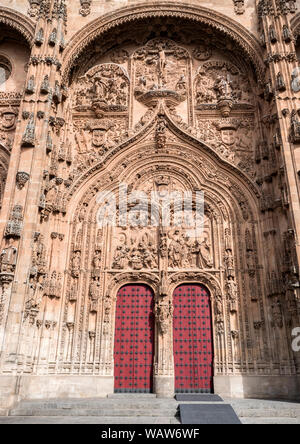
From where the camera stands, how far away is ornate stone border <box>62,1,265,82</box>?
578 inches

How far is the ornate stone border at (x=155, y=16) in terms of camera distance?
14681 millimetres

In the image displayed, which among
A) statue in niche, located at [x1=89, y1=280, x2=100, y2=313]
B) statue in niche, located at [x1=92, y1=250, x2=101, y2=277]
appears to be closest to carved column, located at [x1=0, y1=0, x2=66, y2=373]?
statue in niche, located at [x1=89, y1=280, x2=100, y2=313]

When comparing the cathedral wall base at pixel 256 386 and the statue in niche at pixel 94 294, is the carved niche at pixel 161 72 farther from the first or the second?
the cathedral wall base at pixel 256 386

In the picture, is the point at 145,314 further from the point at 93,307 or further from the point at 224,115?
the point at 224,115

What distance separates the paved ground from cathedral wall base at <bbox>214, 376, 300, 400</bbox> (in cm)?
125

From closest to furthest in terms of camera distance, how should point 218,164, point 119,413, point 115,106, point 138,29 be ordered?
1. point 119,413
2. point 218,164
3. point 115,106
4. point 138,29

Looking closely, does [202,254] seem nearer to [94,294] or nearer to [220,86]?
[94,294]

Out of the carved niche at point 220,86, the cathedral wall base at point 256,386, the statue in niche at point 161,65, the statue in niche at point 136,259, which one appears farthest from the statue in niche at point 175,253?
the statue in niche at point 161,65

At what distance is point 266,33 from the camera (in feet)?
45.8

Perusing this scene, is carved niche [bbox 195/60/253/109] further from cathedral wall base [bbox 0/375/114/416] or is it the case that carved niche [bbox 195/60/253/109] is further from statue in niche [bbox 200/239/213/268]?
cathedral wall base [bbox 0/375/114/416]

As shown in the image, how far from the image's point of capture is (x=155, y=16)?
50.3ft

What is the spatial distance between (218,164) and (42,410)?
9.79 metres

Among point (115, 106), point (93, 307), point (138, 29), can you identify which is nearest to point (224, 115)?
point (115, 106)

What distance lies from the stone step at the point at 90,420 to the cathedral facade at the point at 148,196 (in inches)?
45.6
